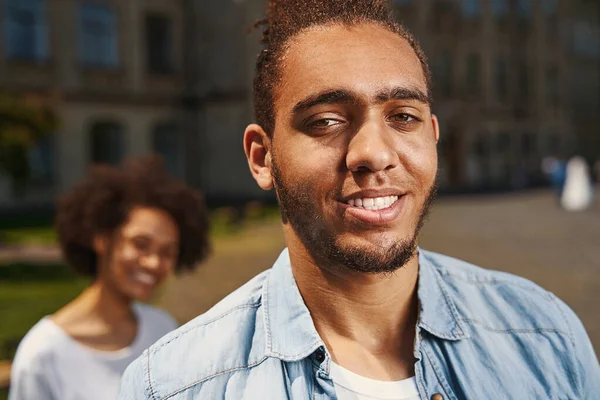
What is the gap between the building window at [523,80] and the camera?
37.3 metres

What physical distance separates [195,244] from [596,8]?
43.9 metres

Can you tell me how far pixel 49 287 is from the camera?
9664 millimetres

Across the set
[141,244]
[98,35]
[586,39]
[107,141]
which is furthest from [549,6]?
[141,244]

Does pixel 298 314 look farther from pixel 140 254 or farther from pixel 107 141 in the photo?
pixel 107 141

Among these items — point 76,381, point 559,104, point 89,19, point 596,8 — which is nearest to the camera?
point 76,381

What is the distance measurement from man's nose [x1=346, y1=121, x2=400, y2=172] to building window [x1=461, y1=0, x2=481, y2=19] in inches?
1344

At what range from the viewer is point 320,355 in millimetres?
1804

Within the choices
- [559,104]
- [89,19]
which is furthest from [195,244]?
[559,104]

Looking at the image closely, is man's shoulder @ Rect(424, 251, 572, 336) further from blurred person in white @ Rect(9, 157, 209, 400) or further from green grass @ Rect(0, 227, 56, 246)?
green grass @ Rect(0, 227, 56, 246)

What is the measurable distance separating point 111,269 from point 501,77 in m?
35.1

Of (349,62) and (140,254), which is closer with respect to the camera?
(349,62)

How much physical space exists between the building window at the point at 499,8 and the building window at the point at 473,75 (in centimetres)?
242

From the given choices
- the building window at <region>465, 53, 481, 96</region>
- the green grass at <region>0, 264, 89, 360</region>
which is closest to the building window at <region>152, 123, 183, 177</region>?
the building window at <region>465, 53, 481, 96</region>

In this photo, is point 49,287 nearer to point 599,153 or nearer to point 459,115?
point 459,115
